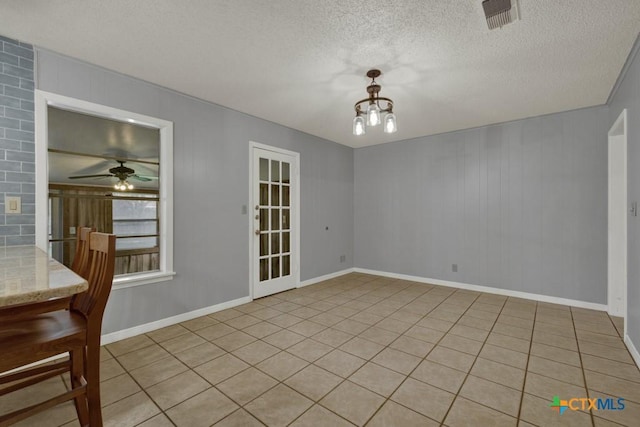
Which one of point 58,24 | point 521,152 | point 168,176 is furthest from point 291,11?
point 521,152

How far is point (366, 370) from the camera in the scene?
7.20 ft

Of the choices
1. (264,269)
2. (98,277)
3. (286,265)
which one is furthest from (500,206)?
(98,277)

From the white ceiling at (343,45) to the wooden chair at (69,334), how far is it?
158 centimetres

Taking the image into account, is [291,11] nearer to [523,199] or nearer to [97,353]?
[97,353]

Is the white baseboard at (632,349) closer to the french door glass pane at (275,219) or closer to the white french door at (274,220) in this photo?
the white french door at (274,220)

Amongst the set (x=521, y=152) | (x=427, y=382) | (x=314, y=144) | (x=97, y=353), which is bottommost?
(x=427, y=382)

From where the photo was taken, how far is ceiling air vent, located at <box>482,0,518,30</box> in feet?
5.83

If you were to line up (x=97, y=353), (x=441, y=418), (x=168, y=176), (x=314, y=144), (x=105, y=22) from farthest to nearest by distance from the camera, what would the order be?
(x=314, y=144)
(x=168, y=176)
(x=105, y=22)
(x=441, y=418)
(x=97, y=353)

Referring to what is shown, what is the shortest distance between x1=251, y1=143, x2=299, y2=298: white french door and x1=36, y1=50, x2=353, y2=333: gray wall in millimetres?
164

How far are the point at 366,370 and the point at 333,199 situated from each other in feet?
11.3

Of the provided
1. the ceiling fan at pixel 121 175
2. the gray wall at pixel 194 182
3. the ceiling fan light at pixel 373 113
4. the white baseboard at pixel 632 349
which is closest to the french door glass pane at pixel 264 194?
the gray wall at pixel 194 182

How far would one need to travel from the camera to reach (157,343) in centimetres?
263

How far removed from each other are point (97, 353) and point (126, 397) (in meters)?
0.71

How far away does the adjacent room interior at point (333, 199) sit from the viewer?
191cm
